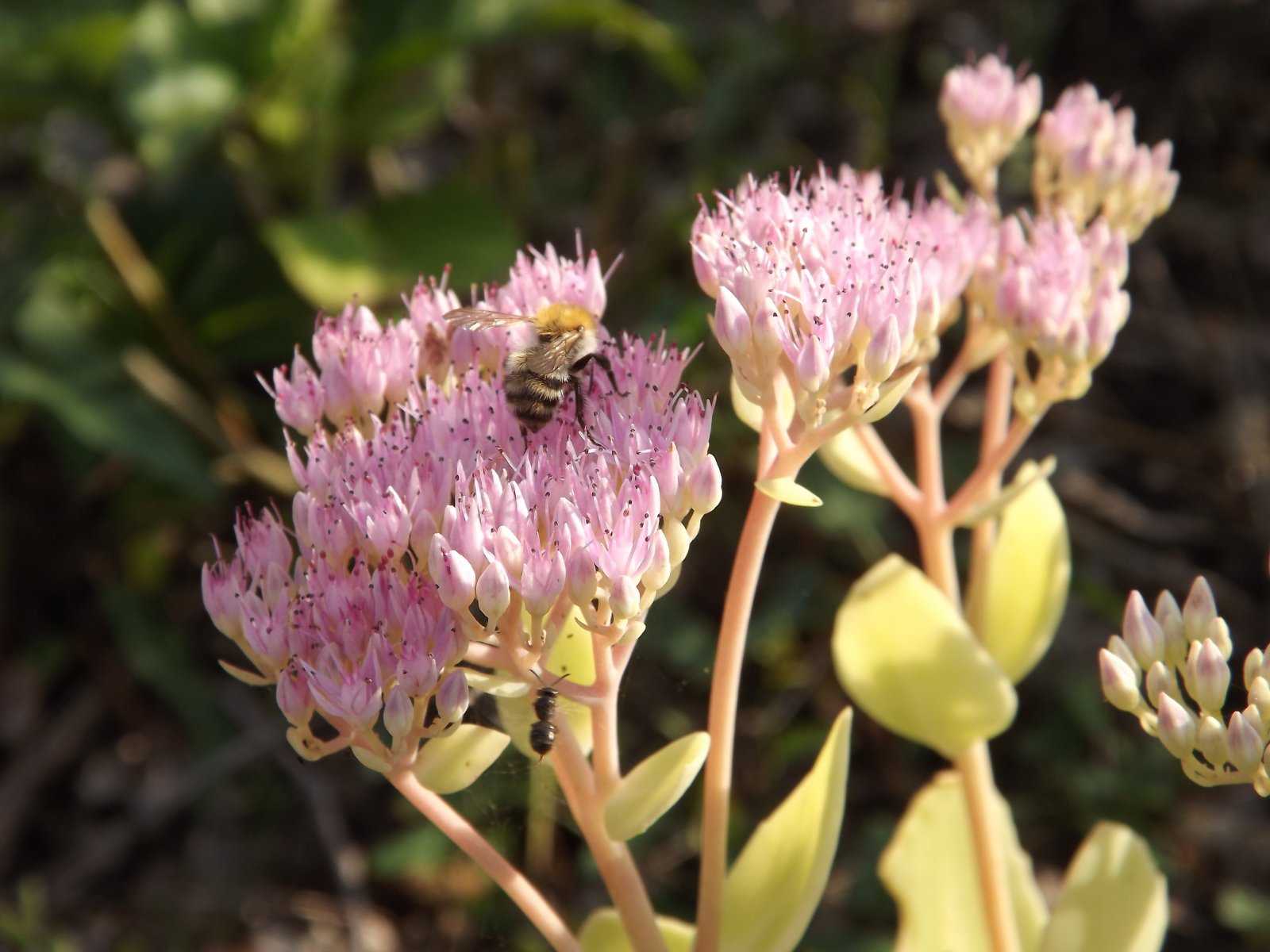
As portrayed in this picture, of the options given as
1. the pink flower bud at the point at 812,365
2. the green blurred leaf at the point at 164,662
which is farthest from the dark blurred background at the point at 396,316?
the pink flower bud at the point at 812,365

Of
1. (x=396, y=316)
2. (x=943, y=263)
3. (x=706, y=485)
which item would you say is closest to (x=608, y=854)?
(x=706, y=485)

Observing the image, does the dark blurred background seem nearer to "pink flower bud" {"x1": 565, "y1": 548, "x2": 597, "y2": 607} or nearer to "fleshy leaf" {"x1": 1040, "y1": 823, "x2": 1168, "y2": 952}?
"fleshy leaf" {"x1": 1040, "y1": 823, "x2": 1168, "y2": 952}

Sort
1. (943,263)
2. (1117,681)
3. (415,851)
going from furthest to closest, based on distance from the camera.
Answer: (415,851)
(943,263)
(1117,681)

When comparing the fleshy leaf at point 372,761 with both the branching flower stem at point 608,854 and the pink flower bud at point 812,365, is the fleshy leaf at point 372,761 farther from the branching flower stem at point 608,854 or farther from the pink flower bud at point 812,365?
the pink flower bud at point 812,365

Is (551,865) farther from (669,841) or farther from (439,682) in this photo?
(439,682)


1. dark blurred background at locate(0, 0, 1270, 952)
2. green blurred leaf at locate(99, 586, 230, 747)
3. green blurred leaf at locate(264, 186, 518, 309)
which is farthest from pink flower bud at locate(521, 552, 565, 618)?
green blurred leaf at locate(99, 586, 230, 747)

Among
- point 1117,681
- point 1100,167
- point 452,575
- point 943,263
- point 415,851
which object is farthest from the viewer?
point 415,851

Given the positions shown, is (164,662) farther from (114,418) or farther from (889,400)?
(889,400)

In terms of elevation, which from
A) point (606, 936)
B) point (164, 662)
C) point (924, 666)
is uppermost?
point (924, 666)

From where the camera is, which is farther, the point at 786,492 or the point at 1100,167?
the point at 1100,167
